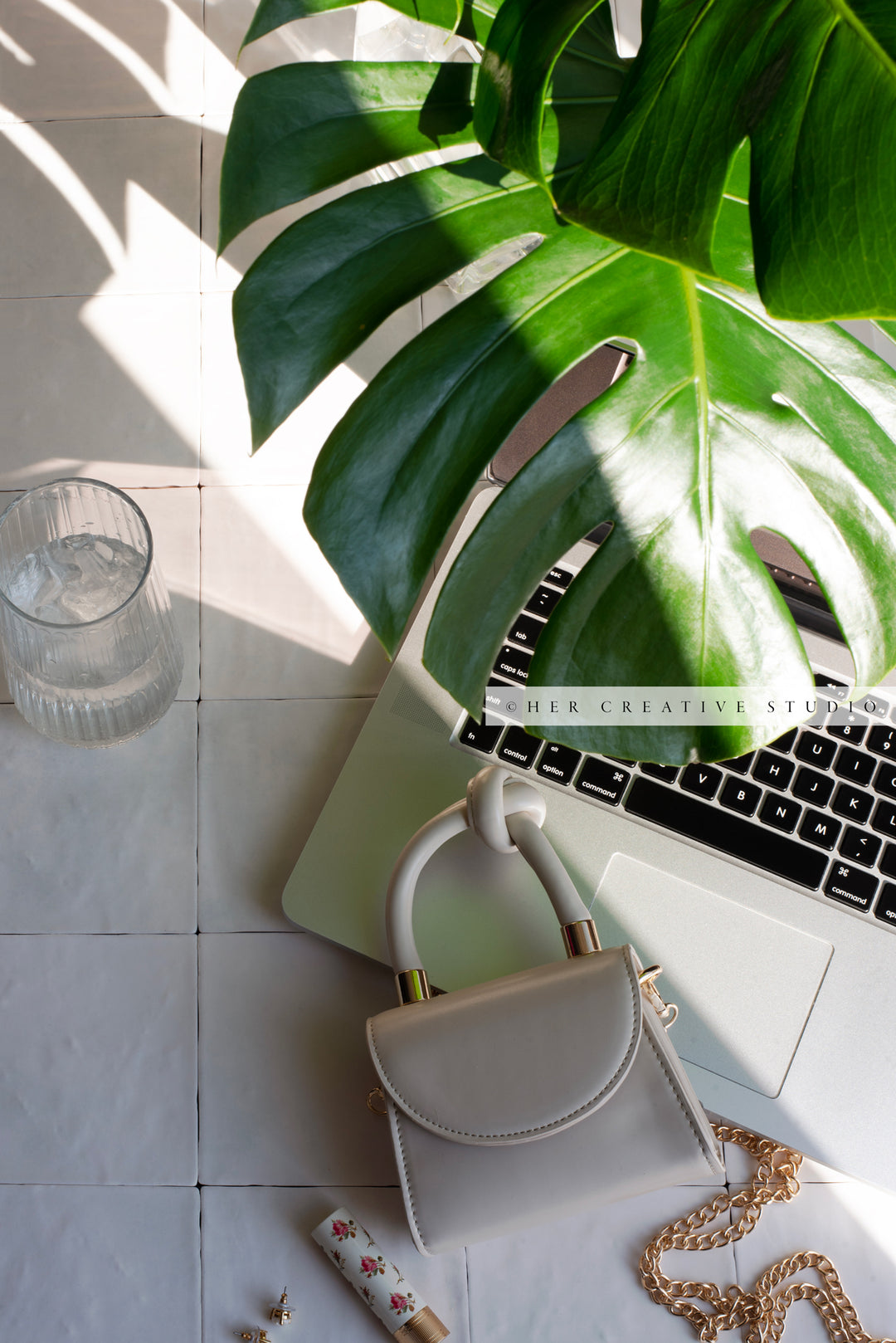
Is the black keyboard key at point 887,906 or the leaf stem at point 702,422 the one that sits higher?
the leaf stem at point 702,422

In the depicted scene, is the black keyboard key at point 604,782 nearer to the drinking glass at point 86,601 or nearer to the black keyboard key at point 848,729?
the black keyboard key at point 848,729

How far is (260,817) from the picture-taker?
0.67 m

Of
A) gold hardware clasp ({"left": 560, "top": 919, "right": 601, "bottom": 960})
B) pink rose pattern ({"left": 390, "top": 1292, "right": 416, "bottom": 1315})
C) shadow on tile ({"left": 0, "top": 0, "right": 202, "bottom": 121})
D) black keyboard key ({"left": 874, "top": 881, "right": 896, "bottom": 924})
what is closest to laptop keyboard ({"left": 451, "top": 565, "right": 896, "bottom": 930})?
black keyboard key ({"left": 874, "top": 881, "right": 896, "bottom": 924})

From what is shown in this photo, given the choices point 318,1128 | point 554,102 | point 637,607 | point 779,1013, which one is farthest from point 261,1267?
point 554,102

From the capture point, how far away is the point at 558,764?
25.8 inches

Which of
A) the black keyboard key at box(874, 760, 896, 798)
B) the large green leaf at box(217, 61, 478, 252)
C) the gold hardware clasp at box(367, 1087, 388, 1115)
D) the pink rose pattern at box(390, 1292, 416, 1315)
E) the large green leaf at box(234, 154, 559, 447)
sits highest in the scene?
the large green leaf at box(217, 61, 478, 252)

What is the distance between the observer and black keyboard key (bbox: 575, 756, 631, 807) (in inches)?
25.7

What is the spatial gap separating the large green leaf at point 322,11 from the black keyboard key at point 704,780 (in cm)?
44

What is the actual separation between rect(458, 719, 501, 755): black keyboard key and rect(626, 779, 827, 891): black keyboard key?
96 mm

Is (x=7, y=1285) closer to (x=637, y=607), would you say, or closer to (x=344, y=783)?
(x=344, y=783)

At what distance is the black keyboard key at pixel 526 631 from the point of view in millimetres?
659

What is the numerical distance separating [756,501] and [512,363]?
111 mm

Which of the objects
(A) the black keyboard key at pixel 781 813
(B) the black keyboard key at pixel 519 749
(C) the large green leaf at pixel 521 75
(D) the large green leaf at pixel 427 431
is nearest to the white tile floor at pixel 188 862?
(B) the black keyboard key at pixel 519 749

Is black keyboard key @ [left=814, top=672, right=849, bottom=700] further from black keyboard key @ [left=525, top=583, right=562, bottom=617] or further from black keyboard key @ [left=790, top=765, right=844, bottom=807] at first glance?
black keyboard key @ [left=525, top=583, right=562, bottom=617]
